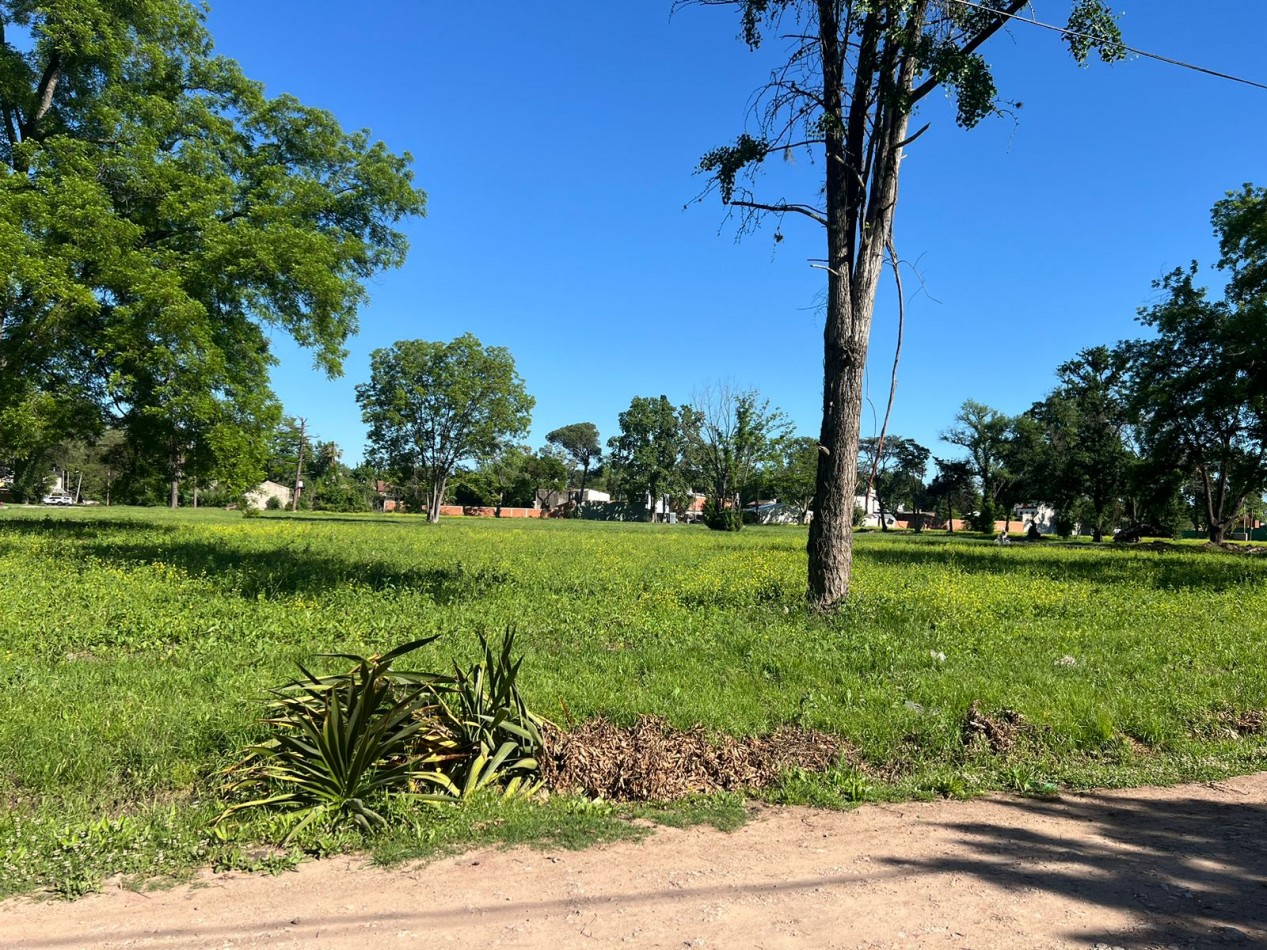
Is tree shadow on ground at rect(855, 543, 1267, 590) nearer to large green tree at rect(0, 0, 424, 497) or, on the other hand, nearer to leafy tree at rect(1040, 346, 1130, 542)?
large green tree at rect(0, 0, 424, 497)

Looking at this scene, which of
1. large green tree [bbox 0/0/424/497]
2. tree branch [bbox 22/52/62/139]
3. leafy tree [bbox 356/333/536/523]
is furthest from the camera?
leafy tree [bbox 356/333/536/523]

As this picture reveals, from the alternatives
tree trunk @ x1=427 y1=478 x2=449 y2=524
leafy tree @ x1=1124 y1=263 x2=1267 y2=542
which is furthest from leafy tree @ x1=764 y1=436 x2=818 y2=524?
leafy tree @ x1=1124 y1=263 x2=1267 y2=542

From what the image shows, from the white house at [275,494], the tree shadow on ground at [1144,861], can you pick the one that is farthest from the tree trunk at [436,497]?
the tree shadow on ground at [1144,861]

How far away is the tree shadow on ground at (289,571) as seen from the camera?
11250 millimetres

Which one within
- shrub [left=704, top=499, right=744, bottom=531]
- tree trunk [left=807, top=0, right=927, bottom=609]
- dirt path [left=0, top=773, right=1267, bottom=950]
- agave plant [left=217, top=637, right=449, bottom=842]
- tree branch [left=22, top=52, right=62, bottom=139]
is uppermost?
tree branch [left=22, top=52, right=62, bottom=139]

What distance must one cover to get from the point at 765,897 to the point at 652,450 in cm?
8331

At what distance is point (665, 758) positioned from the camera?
484 cm

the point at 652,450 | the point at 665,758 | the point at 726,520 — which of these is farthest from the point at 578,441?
the point at 665,758

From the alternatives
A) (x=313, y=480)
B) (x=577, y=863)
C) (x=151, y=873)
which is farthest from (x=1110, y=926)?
(x=313, y=480)

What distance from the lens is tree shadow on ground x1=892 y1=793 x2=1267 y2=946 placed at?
3.08 m

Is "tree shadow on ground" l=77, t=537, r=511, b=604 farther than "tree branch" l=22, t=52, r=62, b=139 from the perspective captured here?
No

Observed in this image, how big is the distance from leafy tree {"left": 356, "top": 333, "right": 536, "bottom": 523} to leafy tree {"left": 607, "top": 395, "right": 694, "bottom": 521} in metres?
35.6

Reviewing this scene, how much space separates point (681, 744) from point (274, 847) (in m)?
2.51

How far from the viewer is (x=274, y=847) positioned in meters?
3.74
